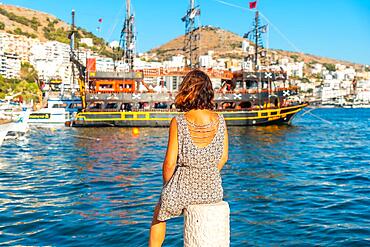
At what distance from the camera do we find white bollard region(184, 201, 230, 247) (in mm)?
3574

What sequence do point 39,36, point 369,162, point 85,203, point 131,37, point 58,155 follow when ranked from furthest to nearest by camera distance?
point 39,36 < point 131,37 < point 58,155 < point 369,162 < point 85,203

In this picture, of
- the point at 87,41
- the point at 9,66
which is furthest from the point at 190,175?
the point at 87,41

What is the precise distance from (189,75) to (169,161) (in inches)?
29.3

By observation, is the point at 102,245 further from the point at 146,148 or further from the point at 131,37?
the point at 131,37

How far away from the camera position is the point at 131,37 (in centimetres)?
4591

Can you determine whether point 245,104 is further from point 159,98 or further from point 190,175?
point 190,175

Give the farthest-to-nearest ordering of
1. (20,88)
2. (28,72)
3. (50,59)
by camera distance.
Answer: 1. (50,59)
2. (28,72)
3. (20,88)

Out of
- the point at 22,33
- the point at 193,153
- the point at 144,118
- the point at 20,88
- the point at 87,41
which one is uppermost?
the point at 22,33

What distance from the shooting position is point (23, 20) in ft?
520

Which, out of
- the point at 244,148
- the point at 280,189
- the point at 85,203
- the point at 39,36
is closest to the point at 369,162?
the point at 244,148

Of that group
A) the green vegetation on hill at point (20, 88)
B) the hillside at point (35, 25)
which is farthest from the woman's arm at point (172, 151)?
the hillside at point (35, 25)

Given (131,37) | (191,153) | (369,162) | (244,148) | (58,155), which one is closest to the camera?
(191,153)

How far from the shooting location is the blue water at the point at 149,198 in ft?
23.7

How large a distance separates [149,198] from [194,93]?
687 centimetres
